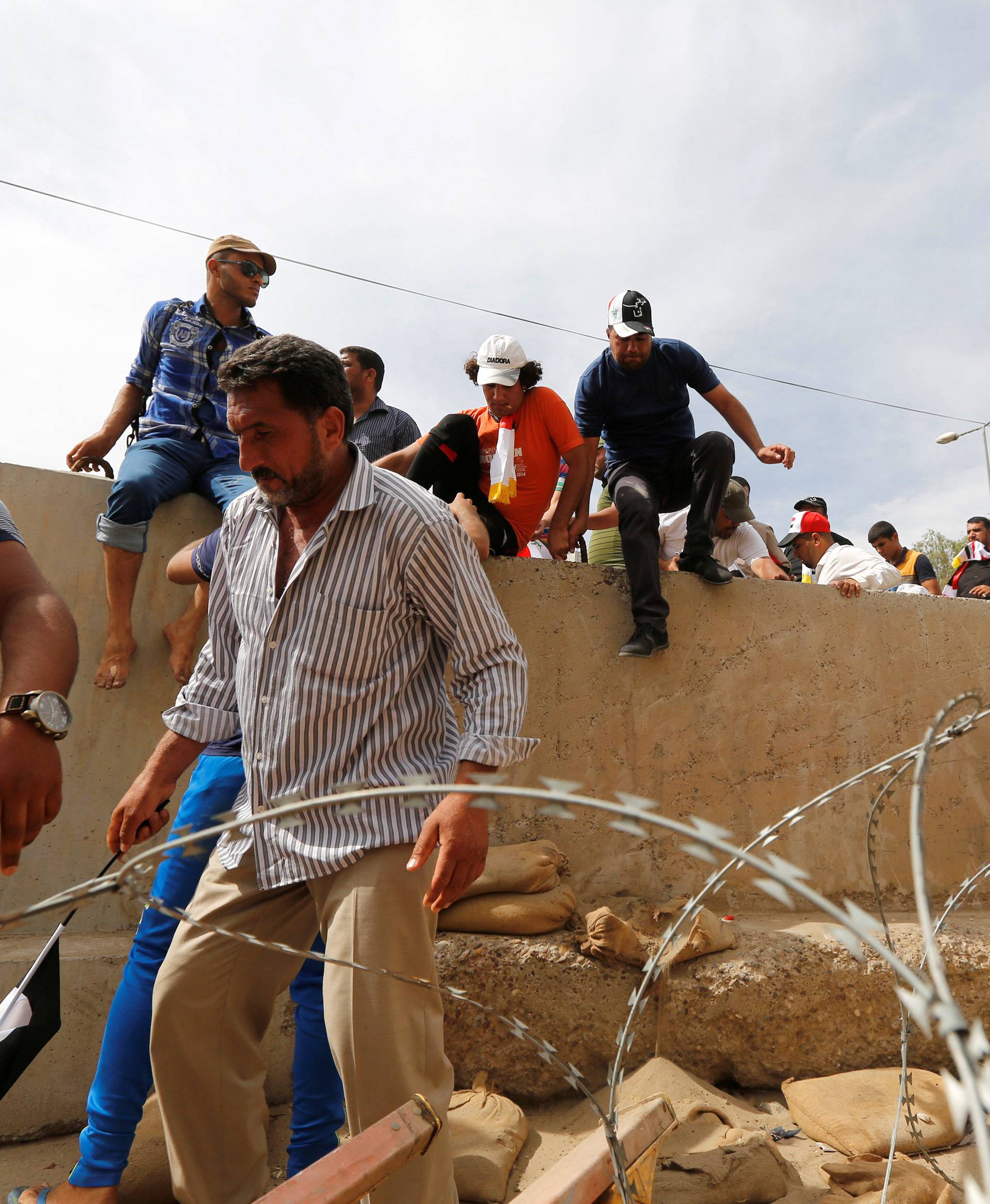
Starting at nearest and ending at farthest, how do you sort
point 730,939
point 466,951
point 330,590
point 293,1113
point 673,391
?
point 330,590 < point 293,1113 < point 466,951 < point 730,939 < point 673,391

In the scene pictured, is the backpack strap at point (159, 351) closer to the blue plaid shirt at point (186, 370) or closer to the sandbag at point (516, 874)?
the blue plaid shirt at point (186, 370)

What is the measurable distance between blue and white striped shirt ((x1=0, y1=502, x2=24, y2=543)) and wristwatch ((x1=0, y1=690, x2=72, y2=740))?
37 cm

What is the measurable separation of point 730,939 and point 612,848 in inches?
25.9

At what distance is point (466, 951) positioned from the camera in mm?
3336

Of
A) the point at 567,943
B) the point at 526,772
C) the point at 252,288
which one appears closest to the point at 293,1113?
the point at 567,943

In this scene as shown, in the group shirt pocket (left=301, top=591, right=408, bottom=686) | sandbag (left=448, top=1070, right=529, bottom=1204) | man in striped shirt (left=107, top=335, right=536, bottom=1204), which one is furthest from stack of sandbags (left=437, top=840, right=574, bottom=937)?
shirt pocket (left=301, top=591, right=408, bottom=686)

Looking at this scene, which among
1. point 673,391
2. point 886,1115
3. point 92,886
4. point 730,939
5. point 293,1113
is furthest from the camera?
point 673,391

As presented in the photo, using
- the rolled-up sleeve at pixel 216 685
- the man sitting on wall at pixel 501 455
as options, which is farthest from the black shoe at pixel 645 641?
the rolled-up sleeve at pixel 216 685

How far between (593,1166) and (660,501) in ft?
10.1

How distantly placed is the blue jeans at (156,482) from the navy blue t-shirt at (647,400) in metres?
1.75

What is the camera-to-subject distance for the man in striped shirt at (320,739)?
1.85m

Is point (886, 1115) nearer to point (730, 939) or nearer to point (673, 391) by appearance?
point (730, 939)

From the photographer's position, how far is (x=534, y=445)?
155 inches

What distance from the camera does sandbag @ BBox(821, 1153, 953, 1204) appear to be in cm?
258
